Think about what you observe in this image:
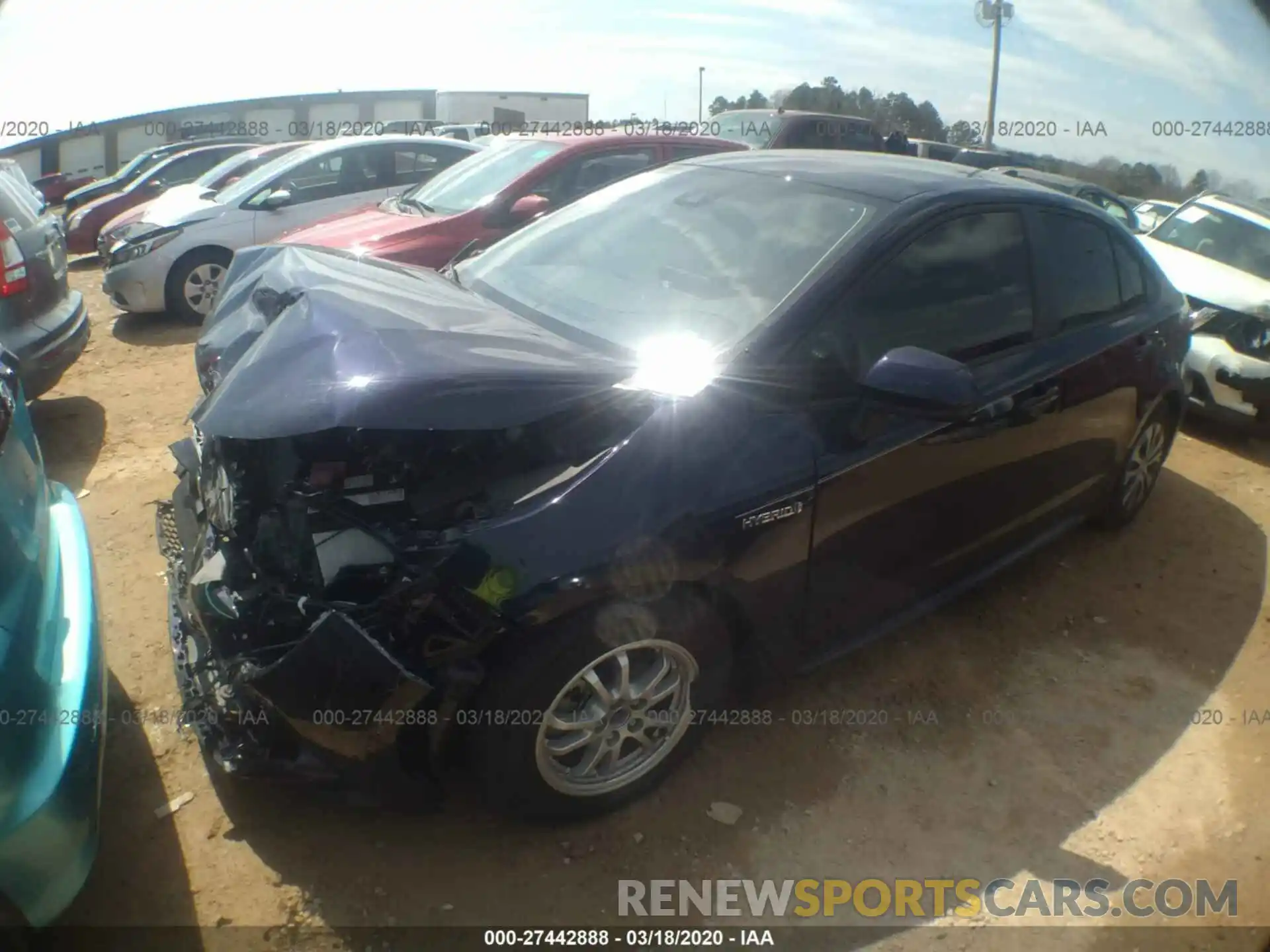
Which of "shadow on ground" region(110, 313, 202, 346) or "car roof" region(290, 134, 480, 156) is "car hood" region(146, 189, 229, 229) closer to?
"shadow on ground" region(110, 313, 202, 346)

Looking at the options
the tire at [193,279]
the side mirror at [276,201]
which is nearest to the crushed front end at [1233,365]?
the side mirror at [276,201]

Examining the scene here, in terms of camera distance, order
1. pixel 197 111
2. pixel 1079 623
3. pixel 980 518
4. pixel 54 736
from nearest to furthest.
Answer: pixel 54 736
pixel 980 518
pixel 1079 623
pixel 197 111

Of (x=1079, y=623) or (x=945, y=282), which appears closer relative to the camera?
(x=945, y=282)

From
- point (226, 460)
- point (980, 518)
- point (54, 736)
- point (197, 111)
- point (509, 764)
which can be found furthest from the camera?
point (197, 111)

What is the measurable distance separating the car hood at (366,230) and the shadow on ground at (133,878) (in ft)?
12.1

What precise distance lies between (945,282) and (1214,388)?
3.77 meters

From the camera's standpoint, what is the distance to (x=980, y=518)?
3113 millimetres

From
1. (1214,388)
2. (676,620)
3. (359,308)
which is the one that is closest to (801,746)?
(676,620)

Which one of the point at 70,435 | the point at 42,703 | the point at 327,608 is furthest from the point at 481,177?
the point at 42,703

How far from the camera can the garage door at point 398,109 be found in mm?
26234

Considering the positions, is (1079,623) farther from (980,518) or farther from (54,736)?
(54,736)

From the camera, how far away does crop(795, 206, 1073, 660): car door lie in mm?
2590

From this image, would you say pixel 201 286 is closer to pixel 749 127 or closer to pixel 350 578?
pixel 350 578

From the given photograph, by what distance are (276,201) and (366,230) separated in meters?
2.39
